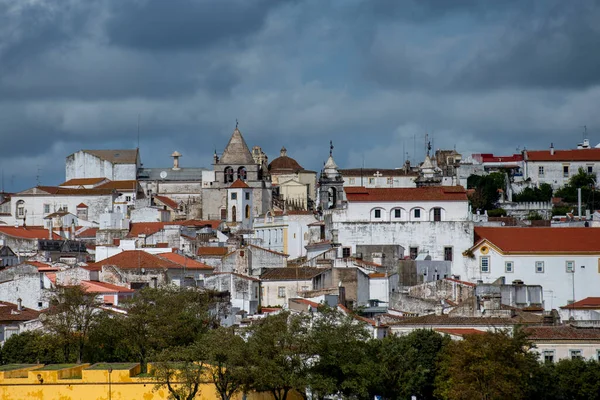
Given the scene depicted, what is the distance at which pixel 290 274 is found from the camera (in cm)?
8638

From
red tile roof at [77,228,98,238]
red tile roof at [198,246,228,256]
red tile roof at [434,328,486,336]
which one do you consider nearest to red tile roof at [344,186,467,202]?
red tile roof at [198,246,228,256]

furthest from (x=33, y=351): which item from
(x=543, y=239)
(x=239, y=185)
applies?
(x=239, y=185)

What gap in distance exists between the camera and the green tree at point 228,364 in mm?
59344

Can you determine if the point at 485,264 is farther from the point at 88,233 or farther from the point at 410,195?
the point at 88,233

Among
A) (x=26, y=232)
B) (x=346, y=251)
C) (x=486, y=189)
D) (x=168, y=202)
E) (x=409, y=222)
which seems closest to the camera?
(x=346, y=251)

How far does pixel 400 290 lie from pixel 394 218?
30.8 feet

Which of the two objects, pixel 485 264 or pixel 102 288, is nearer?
pixel 102 288

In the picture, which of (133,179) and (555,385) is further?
(133,179)

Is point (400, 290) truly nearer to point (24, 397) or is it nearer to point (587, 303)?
point (587, 303)

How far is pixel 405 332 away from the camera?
70.4 meters

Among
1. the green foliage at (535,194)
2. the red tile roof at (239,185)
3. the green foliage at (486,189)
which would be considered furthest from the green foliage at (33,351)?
the green foliage at (535,194)

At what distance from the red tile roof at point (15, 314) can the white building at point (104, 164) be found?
66.5 metres

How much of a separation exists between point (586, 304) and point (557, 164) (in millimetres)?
52626

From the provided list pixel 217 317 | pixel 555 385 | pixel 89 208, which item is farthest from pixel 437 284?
pixel 89 208
